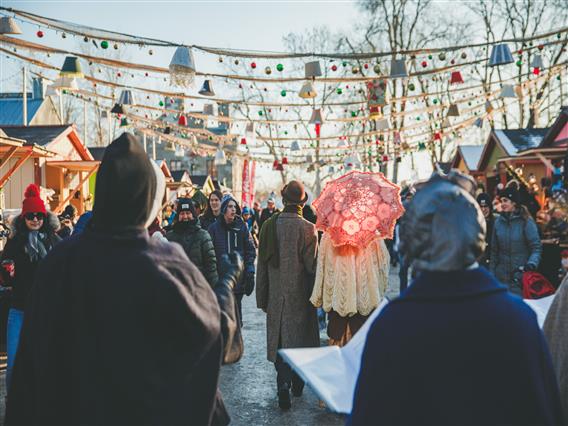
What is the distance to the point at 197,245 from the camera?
6.53 m

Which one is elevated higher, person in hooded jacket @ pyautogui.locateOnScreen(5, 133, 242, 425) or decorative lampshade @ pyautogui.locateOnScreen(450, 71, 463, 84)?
decorative lampshade @ pyautogui.locateOnScreen(450, 71, 463, 84)

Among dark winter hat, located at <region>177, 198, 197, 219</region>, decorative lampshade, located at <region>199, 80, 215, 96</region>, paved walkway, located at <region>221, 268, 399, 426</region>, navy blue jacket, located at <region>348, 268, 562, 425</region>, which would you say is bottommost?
paved walkway, located at <region>221, 268, 399, 426</region>

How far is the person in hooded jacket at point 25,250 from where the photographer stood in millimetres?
5539

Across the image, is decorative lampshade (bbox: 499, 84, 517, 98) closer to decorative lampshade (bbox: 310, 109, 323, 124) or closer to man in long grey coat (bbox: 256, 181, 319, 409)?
decorative lampshade (bbox: 310, 109, 323, 124)

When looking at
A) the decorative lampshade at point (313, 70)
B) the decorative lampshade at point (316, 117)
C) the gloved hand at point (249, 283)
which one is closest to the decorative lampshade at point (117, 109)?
the decorative lampshade at point (316, 117)

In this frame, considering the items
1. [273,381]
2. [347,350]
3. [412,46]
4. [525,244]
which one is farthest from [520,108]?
[347,350]

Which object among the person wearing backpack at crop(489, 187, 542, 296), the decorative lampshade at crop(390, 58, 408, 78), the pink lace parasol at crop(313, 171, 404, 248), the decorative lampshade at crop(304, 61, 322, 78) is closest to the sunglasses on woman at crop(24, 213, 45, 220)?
the pink lace parasol at crop(313, 171, 404, 248)

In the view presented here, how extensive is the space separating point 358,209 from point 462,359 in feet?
13.7

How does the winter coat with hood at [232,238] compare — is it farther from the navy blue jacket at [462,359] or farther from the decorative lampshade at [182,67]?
the navy blue jacket at [462,359]

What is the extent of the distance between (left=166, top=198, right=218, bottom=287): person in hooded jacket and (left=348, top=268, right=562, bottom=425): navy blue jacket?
170 inches

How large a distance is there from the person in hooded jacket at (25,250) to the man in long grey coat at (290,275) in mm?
2168

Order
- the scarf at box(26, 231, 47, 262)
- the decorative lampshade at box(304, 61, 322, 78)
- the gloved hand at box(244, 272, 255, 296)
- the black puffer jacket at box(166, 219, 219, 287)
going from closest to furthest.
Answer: the scarf at box(26, 231, 47, 262) → the black puffer jacket at box(166, 219, 219, 287) → the gloved hand at box(244, 272, 255, 296) → the decorative lampshade at box(304, 61, 322, 78)

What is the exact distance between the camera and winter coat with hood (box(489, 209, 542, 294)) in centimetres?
768

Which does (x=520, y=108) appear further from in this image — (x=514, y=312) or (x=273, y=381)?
(x=514, y=312)
